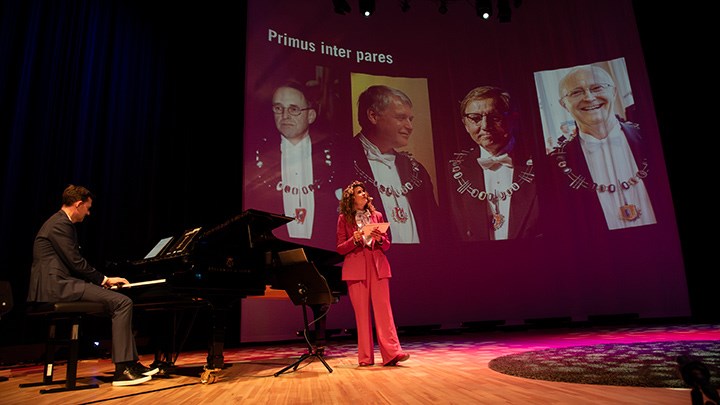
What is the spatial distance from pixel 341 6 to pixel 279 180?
9.89ft

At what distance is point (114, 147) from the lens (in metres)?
5.77

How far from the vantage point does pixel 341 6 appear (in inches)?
281

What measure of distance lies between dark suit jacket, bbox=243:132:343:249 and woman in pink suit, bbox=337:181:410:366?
110 inches

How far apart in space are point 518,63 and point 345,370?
21.7 feet

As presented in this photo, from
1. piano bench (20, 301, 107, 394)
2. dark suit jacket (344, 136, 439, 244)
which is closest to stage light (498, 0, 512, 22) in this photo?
dark suit jacket (344, 136, 439, 244)

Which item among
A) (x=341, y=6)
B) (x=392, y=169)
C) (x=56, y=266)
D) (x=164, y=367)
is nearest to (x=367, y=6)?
(x=341, y=6)

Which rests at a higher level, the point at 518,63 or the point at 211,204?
the point at 518,63

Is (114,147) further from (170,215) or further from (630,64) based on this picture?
(630,64)

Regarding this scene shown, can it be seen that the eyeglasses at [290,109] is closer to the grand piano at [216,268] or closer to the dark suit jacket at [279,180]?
the dark suit jacket at [279,180]

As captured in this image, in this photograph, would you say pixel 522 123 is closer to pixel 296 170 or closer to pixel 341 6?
pixel 341 6

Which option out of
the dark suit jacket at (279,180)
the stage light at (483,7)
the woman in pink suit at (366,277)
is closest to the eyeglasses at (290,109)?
the dark suit jacket at (279,180)

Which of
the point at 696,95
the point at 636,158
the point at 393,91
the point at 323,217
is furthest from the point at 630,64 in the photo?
the point at 323,217

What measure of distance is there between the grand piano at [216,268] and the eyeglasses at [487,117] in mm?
4811

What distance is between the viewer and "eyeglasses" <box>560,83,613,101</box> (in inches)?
297
